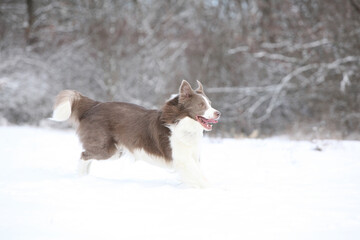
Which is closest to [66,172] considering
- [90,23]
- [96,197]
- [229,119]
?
[96,197]

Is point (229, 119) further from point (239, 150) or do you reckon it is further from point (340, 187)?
point (340, 187)

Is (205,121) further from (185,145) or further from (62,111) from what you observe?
(62,111)

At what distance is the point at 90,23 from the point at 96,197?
49.6 feet

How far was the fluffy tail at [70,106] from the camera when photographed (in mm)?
5746

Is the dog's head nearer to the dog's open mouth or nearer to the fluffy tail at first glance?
the dog's open mouth

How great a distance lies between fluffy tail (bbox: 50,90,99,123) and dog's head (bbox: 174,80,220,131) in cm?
160

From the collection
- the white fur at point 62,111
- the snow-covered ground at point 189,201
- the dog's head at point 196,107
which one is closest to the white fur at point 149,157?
the snow-covered ground at point 189,201

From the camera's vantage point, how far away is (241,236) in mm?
3145

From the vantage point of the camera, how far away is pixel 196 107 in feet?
17.3

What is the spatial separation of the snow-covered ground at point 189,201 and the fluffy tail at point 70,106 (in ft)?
2.92

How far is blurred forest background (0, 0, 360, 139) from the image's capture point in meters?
15.8

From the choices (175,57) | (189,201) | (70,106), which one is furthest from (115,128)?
(175,57)

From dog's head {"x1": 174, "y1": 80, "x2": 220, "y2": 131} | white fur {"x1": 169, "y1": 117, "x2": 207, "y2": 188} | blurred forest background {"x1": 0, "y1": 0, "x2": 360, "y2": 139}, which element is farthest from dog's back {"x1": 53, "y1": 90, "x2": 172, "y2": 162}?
blurred forest background {"x1": 0, "y1": 0, "x2": 360, "y2": 139}

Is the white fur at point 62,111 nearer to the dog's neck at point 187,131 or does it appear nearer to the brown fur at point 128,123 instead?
the brown fur at point 128,123
